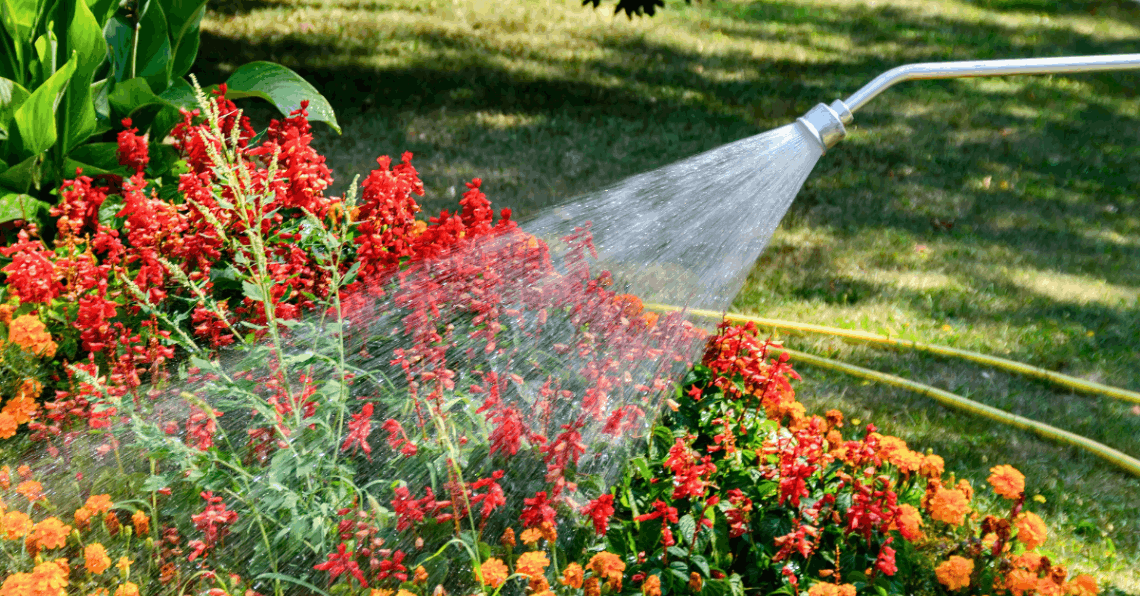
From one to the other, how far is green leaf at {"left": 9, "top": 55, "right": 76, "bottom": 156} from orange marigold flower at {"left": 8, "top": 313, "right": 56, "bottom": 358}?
0.64 meters

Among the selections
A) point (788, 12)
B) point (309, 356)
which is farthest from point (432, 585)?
point (788, 12)

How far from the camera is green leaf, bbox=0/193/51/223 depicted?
2.44 m

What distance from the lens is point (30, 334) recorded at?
2.05m

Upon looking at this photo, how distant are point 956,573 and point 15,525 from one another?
194 centimetres

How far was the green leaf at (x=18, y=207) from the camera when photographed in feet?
Answer: 7.99

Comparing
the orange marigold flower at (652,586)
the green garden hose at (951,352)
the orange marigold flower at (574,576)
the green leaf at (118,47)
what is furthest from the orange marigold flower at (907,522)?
the green leaf at (118,47)

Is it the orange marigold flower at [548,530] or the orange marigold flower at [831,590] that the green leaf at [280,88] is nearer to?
the orange marigold flower at [548,530]

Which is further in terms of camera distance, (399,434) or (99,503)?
(399,434)

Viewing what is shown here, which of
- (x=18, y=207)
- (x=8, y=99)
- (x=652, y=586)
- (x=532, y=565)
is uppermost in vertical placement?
(x=8, y=99)

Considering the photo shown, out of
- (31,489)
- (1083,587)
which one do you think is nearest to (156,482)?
(31,489)

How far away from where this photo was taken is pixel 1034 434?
314 cm

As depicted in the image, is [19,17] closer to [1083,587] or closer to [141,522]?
[141,522]

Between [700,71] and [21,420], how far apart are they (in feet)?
19.9

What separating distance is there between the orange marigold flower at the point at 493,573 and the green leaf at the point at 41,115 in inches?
69.9
